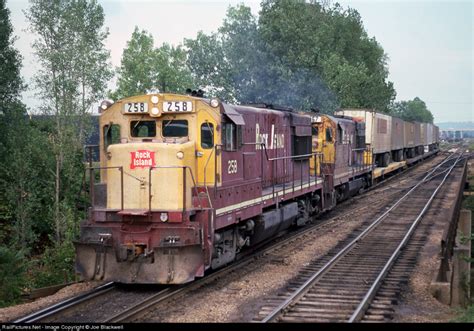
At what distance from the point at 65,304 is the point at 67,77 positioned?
1887 centimetres

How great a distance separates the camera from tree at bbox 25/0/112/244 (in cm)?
2470

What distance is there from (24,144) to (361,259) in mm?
16738

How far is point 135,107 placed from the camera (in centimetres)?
1093

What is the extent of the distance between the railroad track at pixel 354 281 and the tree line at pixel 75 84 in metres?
6.83

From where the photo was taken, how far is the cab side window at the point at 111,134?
36.8 feet

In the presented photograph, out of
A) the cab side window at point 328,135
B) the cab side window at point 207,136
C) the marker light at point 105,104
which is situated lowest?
the cab side window at point 207,136

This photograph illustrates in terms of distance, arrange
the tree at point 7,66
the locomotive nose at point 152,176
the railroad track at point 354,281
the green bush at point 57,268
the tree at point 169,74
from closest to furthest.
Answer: the railroad track at point 354,281
the locomotive nose at point 152,176
the green bush at point 57,268
the tree at point 7,66
the tree at point 169,74

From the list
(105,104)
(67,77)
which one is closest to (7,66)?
(67,77)

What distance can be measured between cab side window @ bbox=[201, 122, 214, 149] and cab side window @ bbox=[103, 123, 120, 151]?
1.72m

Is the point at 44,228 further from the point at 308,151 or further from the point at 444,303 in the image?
the point at 444,303

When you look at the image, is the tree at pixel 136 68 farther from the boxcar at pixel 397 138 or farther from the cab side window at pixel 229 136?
the cab side window at pixel 229 136

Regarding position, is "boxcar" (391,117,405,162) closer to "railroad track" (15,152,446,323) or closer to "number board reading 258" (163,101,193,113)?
"railroad track" (15,152,446,323)

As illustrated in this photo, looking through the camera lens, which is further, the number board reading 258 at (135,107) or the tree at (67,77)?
the tree at (67,77)

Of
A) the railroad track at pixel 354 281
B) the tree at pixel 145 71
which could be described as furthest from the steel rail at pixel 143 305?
the tree at pixel 145 71
